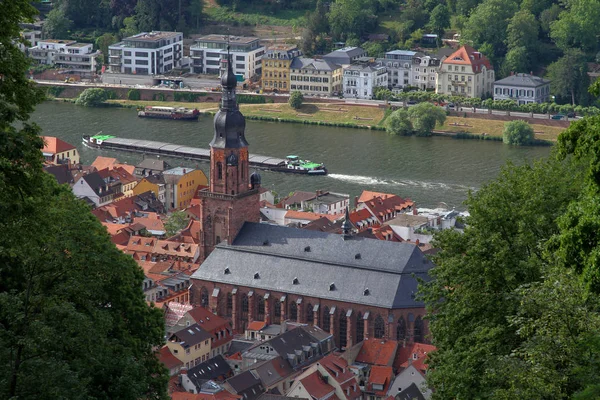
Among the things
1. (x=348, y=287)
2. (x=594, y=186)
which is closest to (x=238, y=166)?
(x=348, y=287)

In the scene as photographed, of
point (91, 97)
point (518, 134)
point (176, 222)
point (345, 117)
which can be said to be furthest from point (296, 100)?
point (176, 222)

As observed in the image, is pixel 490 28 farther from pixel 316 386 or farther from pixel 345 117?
pixel 316 386

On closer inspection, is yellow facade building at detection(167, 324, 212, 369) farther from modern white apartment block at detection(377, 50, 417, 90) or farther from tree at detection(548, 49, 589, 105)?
modern white apartment block at detection(377, 50, 417, 90)

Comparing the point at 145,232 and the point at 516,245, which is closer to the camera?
the point at 516,245

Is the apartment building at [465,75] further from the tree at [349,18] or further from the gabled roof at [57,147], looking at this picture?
the gabled roof at [57,147]

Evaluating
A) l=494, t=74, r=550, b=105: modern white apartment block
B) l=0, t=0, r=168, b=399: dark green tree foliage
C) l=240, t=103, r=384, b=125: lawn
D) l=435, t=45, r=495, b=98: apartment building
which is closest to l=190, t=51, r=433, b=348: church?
l=0, t=0, r=168, b=399: dark green tree foliage

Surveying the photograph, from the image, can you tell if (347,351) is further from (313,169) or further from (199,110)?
(199,110)

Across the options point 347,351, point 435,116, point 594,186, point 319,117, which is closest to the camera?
point 594,186
